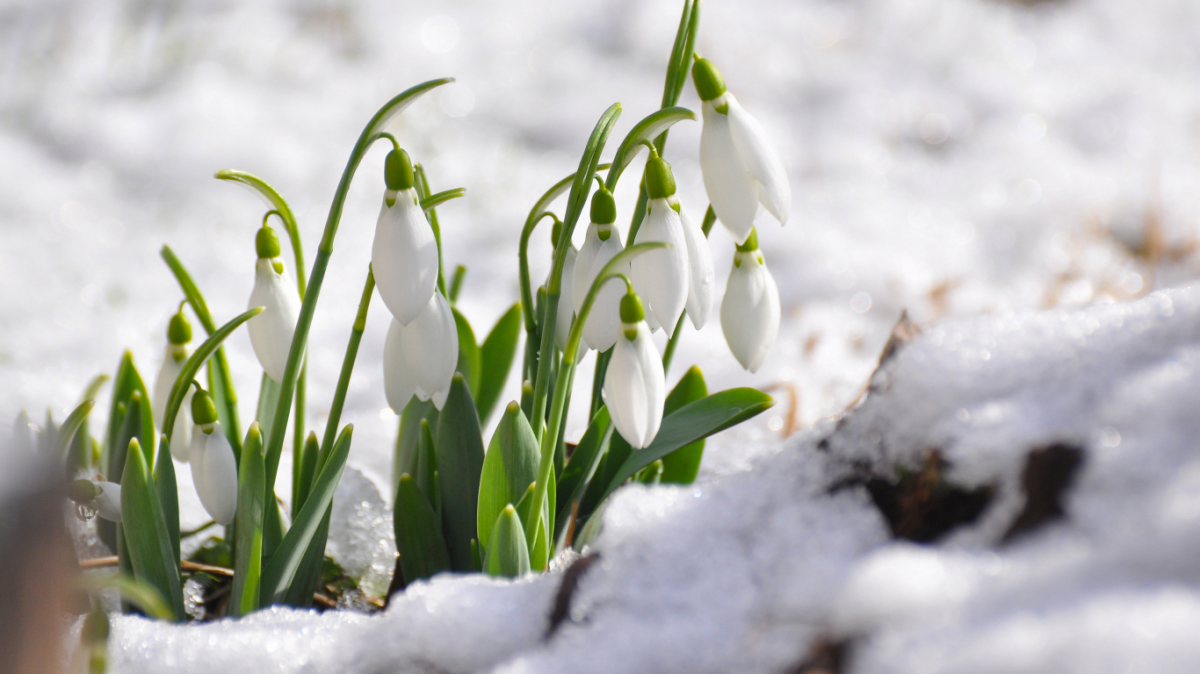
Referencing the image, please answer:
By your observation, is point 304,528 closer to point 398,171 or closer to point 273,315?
point 273,315

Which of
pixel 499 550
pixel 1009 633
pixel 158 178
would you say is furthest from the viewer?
pixel 158 178

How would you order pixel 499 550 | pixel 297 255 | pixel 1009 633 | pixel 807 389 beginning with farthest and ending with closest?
1. pixel 807 389
2. pixel 297 255
3. pixel 499 550
4. pixel 1009 633

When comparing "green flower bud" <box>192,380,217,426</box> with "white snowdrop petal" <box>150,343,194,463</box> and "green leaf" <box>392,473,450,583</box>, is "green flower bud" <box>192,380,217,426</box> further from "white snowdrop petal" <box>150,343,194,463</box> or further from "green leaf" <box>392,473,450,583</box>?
"green leaf" <box>392,473,450,583</box>

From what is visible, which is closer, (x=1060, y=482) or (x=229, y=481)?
(x=1060, y=482)

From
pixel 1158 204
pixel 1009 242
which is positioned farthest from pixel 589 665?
pixel 1158 204

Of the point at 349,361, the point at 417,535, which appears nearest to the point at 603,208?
the point at 349,361

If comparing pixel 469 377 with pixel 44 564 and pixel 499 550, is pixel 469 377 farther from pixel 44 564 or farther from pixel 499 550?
pixel 44 564

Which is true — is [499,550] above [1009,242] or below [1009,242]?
above
